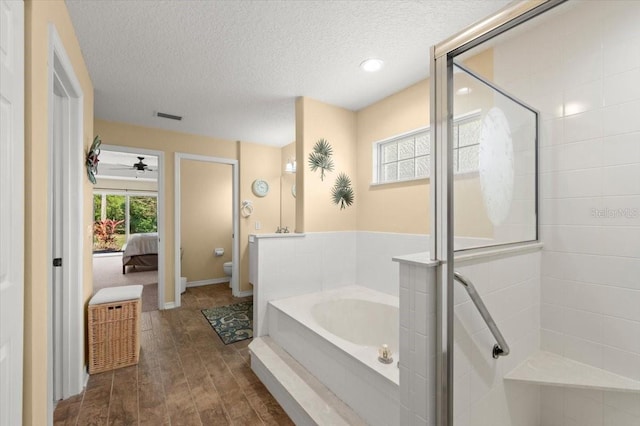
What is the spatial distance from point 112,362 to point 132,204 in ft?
26.2

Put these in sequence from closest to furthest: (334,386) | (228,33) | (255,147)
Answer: (334,386), (228,33), (255,147)

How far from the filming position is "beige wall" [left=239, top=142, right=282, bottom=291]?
4.53 m

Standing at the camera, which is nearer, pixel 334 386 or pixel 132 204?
pixel 334 386

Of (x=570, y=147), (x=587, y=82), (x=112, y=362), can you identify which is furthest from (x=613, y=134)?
(x=112, y=362)

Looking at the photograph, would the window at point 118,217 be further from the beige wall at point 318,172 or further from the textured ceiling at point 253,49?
the beige wall at point 318,172

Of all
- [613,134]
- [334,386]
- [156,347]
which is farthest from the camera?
[156,347]

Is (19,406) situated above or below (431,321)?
below

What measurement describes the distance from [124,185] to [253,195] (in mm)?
6466

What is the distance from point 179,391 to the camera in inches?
82.1

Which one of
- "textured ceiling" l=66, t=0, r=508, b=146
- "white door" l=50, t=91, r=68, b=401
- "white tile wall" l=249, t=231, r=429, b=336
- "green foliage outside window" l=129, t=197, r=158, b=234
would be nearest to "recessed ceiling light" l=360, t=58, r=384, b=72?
"textured ceiling" l=66, t=0, r=508, b=146

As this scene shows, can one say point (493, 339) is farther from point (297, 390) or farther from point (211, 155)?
point (211, 155)

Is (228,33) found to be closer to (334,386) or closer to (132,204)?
(334,386)

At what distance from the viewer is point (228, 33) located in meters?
1.98

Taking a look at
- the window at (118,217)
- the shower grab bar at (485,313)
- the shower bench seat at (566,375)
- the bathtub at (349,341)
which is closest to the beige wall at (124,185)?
the window at (118,217)
